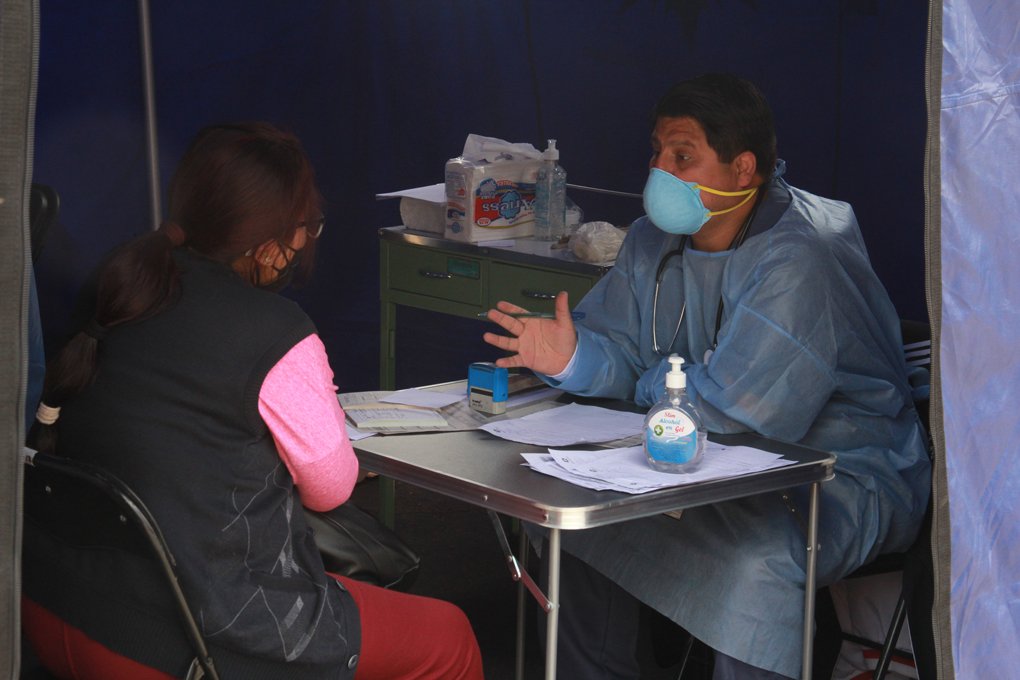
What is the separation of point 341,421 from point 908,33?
2.35m

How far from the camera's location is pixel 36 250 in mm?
2889

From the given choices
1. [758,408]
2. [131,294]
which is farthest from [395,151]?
[131,294]

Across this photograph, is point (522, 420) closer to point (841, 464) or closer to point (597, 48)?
point (841, 464)

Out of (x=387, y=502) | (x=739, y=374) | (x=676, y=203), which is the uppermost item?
(x=676, y=203)

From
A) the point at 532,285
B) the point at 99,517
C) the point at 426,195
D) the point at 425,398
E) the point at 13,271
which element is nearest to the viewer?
the point at 13,271

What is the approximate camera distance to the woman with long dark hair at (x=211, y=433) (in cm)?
193

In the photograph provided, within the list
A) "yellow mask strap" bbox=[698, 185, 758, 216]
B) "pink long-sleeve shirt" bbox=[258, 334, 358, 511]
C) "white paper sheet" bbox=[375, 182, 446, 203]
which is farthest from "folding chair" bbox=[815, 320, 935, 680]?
"white paper sheet" bbox=[375, 182, 446, 203]

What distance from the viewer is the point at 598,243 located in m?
3.79

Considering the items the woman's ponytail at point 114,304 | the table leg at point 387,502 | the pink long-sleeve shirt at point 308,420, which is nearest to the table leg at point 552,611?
the pink long-sleeve shirt at point 308,420

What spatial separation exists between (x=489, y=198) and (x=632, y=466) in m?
1.98

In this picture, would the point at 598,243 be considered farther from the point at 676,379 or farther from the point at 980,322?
the point at 980,322

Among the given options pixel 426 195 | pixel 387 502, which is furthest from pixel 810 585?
pixel 426 195

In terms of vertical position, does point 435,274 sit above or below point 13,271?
below

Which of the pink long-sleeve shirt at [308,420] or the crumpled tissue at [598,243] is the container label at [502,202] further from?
the pink long-sleeve shirt at [308,420]
